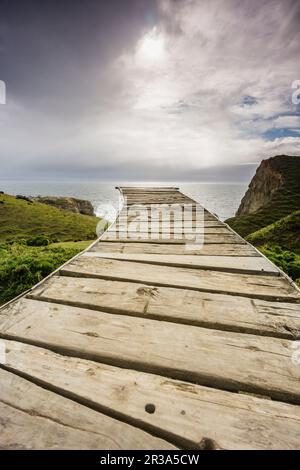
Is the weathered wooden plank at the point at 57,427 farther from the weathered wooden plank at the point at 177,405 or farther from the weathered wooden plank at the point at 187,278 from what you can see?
the weathered wooden plank at the point at 187,278

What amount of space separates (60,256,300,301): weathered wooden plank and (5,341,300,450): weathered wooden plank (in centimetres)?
125

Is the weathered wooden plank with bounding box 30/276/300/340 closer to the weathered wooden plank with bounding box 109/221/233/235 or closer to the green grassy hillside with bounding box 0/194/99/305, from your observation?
the weathered wooden plank with bounding box 109/221/233/235

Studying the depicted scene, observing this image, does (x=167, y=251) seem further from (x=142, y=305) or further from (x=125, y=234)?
(x=142, y=305)

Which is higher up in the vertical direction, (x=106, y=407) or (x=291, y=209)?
(x=291, y=209)

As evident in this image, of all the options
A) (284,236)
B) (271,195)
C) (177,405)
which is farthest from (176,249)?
(271,195)

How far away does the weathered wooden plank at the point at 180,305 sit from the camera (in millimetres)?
1975

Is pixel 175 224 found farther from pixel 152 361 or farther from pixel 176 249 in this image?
pixel 152 361

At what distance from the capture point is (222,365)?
1573 millimetres

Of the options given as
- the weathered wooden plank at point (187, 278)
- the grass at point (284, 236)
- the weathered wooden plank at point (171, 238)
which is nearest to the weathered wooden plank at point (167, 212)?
the weathered wooden plank at point (171, 238)

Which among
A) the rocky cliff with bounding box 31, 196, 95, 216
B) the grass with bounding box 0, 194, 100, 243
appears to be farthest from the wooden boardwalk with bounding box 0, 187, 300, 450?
the rocky cliff with bounding box 31, 196, 95, 216

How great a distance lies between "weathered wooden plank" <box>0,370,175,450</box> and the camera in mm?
1119

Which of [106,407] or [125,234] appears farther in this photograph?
[125,234]
